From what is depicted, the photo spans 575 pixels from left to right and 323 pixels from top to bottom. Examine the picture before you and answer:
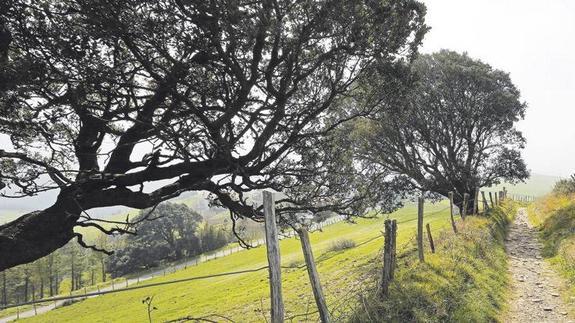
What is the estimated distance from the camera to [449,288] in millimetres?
11297

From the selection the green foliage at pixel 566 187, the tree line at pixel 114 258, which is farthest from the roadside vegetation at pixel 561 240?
the tree line at pixel 114 258

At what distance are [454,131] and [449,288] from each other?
24.7m

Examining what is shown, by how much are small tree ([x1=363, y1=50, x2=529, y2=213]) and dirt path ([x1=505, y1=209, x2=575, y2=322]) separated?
41.9 ft

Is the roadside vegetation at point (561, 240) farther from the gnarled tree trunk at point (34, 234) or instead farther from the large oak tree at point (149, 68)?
the gnarled tree trunk at point (34, 234)

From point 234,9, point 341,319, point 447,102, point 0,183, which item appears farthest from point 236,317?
point 447,102

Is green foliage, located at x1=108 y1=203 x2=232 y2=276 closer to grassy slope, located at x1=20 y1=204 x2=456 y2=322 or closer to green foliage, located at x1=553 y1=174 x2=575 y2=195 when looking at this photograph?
grassy slope, located at x1=20 y1=204 x2=456 y2=322

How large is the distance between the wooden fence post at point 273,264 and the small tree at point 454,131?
24666 mm

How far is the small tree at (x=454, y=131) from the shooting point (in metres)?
31.0

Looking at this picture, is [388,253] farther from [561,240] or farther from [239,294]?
[239,294]

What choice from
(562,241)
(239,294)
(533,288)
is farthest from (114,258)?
(533,288)

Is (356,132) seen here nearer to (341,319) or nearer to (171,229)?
(341,319)

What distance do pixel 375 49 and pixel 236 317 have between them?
17378mm

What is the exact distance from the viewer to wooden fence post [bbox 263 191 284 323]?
6121mm

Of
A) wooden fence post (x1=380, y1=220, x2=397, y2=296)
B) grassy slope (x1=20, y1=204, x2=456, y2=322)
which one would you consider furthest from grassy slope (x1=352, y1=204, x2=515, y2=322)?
grassy slope (x1=20, y1=204, x2=456, y2=322)
